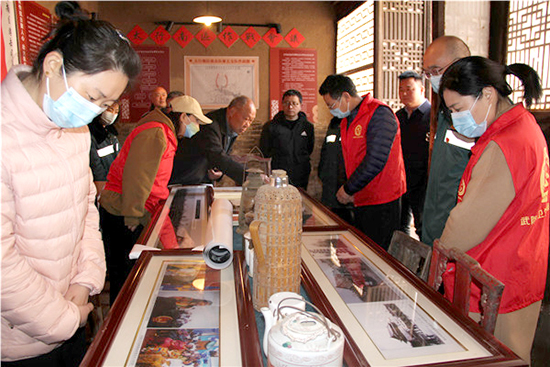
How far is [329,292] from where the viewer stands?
4.06 feet

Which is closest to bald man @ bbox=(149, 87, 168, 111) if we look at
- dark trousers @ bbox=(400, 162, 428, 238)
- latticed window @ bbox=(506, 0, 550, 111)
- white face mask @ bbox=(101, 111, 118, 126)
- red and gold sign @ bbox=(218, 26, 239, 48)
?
red and gold sign @ bbox=(218, 26, 239, 48)

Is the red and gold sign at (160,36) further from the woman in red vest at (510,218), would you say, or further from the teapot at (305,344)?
the teapot at (305,344)

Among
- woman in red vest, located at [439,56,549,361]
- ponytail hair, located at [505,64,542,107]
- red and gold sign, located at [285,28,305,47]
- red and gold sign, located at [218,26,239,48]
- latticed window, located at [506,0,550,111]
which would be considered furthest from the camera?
red and gold sign, located at [285,28,305,47]

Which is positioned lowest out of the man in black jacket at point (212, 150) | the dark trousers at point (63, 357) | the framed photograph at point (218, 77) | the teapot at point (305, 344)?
the dark trousers at point (63, 357)

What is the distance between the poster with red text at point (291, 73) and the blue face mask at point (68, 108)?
4.40 m

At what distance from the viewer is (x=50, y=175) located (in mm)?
1053

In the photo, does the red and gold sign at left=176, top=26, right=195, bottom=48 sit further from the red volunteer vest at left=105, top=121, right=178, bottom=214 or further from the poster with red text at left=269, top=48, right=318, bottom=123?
the red volunteer vest at left=105, top=121, right=178, bottom=214

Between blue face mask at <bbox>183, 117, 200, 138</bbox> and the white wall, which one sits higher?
the white wall

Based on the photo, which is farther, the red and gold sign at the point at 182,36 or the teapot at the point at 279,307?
the red and gold sign at the point at 182,36

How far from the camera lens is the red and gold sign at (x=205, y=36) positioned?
522 centimetres

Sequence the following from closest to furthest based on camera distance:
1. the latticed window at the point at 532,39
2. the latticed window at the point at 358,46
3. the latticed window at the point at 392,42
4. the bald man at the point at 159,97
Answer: the latticed window at the point at 532,39, the latticed window at the point at 392,42, the latticed window at the point at 358,46, the bald man at the point at 159,97

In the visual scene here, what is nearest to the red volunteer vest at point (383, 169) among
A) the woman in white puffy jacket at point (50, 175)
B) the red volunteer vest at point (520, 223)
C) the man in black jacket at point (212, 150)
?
the man in black jacket at point (212, 150)

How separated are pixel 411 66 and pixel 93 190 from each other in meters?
3.57

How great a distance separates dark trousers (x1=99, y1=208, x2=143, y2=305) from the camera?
7.69 ft
